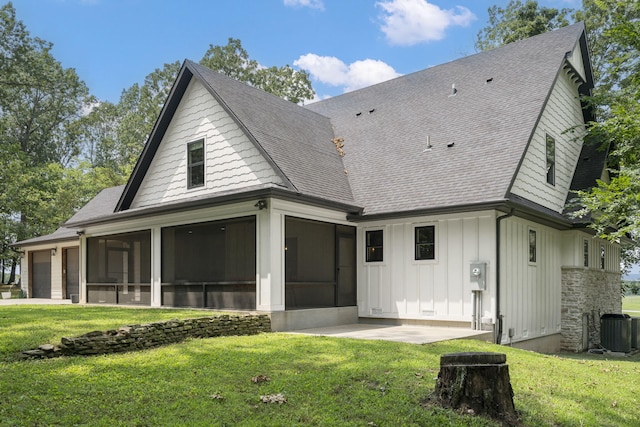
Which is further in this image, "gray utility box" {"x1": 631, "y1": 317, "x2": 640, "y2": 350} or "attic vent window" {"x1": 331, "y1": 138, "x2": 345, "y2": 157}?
"attic vent window" {"x1": 331, "y1": 138, "x2": 345, "y2": 157}

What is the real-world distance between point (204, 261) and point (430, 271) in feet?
19.4

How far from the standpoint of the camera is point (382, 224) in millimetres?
13375

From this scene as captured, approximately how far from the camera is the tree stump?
5320 millimetres

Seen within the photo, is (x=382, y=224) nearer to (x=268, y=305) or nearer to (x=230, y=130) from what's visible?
(x=268, y=305)

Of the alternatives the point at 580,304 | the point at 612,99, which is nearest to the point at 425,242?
the point at 580,304

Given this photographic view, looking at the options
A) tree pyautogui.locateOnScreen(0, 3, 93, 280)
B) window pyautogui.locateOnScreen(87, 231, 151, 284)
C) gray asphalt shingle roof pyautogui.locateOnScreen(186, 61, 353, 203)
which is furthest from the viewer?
tree pyautogui.locateOnScreen(0, 3, 93, 280)

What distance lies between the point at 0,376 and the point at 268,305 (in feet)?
19.2

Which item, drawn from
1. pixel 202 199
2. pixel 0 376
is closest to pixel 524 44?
pixel 202 199

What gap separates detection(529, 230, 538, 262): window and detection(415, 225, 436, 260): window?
8.79 feet

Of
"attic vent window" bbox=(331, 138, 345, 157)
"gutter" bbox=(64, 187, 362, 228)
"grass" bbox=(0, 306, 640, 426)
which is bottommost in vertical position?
"grass" bbox=(0, 306, 640, 426)

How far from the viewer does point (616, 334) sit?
1503cm

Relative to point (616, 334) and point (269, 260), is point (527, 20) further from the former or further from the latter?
point (269, 260)

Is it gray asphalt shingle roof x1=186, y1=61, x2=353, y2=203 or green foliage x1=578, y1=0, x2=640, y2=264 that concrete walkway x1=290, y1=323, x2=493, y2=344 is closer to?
gray asphalt shingle roof x1=186, y1=61, x2=353, y2=203

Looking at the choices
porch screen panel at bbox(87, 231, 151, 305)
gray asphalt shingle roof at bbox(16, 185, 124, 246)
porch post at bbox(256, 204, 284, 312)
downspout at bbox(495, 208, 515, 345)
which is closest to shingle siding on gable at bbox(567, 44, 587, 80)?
downspout at bbox(495, 208, 515, 345)
